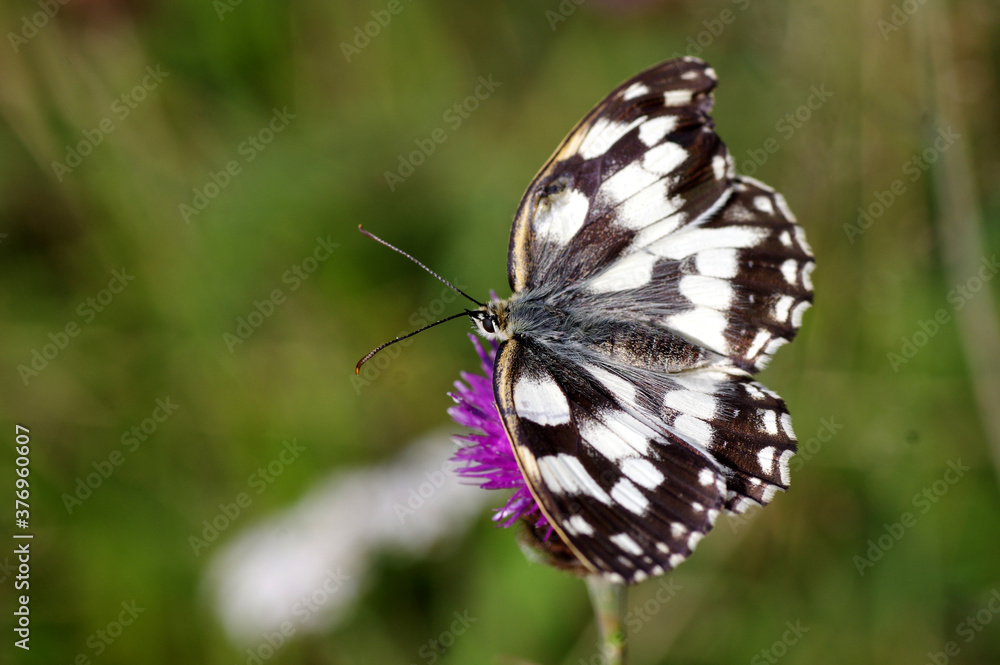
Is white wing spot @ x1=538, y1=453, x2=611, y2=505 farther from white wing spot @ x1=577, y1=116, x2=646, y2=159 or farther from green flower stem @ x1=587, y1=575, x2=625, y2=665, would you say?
white wing spot @ x1=577, y1=116, x2=646, y2=159

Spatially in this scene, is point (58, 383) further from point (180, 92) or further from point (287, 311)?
point (180, 92)

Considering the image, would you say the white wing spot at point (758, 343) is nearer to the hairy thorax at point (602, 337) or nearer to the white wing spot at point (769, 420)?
the hairy thorax at point (602, 337)

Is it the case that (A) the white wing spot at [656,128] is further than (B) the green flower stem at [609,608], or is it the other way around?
(A) the white wing spot at [656,128]

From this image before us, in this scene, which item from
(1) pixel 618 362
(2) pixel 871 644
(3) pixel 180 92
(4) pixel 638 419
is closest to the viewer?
(4) pixel 638 419

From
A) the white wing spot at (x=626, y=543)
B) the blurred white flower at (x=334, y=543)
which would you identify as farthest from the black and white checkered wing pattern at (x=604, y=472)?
the blurred white flower at (x=334, y=543)

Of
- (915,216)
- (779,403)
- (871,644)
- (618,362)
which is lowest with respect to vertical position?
(871,644)

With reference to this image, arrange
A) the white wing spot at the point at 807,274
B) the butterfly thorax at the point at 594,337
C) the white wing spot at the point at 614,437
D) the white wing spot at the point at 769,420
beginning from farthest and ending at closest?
the white wing spot at the point at 807,274, the butterfly thorax at the point at 594,337, the white wing spot at the point at 769,420, the white wing spot at the point at 614,437

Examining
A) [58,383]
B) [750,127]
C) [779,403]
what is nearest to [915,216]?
[750,127]

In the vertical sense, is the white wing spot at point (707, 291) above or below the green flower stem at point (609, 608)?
above
